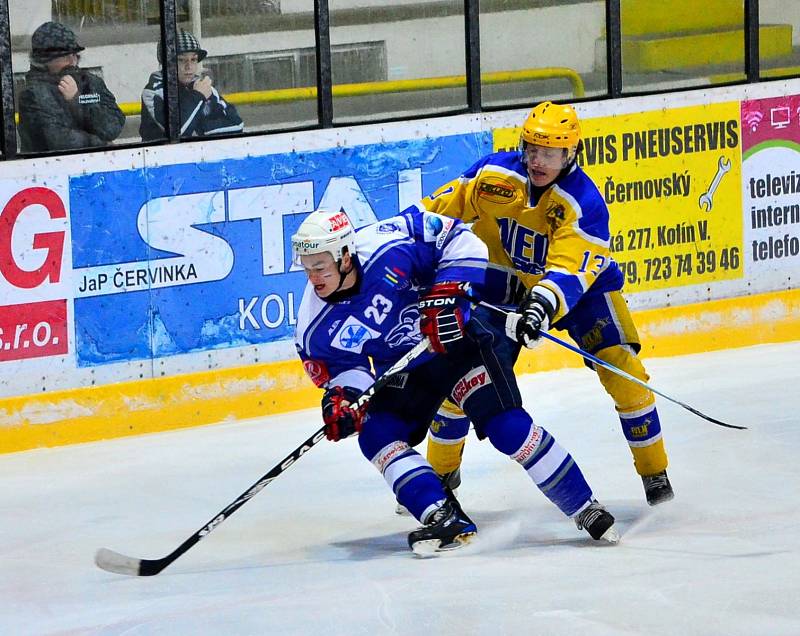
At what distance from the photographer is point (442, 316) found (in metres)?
4.50

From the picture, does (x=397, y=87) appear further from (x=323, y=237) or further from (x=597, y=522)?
(x=597, y=522)

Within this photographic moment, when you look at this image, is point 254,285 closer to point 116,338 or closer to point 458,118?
point 116,338

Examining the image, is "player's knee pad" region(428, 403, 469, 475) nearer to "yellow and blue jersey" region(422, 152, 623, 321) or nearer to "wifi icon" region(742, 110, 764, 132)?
"yellow and blue jersey" region(422, 152, 623, 321)

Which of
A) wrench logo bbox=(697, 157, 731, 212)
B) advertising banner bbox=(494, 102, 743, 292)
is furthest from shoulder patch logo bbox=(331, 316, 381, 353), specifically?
wrench logo bbox=(697, 157, 731, 212)

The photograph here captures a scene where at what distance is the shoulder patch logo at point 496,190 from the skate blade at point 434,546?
104cm

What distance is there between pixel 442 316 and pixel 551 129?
0.68 m

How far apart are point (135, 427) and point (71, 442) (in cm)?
26

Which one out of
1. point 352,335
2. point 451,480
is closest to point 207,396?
point 451,480

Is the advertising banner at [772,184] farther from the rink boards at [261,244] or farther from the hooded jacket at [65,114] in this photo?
the hooded jacket at [65,114]

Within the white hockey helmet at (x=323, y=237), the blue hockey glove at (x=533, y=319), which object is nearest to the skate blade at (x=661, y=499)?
the blue hockey glove at (x=533, y=319)

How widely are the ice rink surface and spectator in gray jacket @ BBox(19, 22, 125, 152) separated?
1.17 metres

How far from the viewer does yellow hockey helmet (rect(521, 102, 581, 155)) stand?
4.76 m

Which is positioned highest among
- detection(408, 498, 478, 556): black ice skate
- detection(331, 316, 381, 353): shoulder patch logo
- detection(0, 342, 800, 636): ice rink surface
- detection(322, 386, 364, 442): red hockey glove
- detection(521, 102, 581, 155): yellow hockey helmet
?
detection(521, 102, 581, 155): yellow hockey helmet

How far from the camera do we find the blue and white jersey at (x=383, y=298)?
14.9ft
